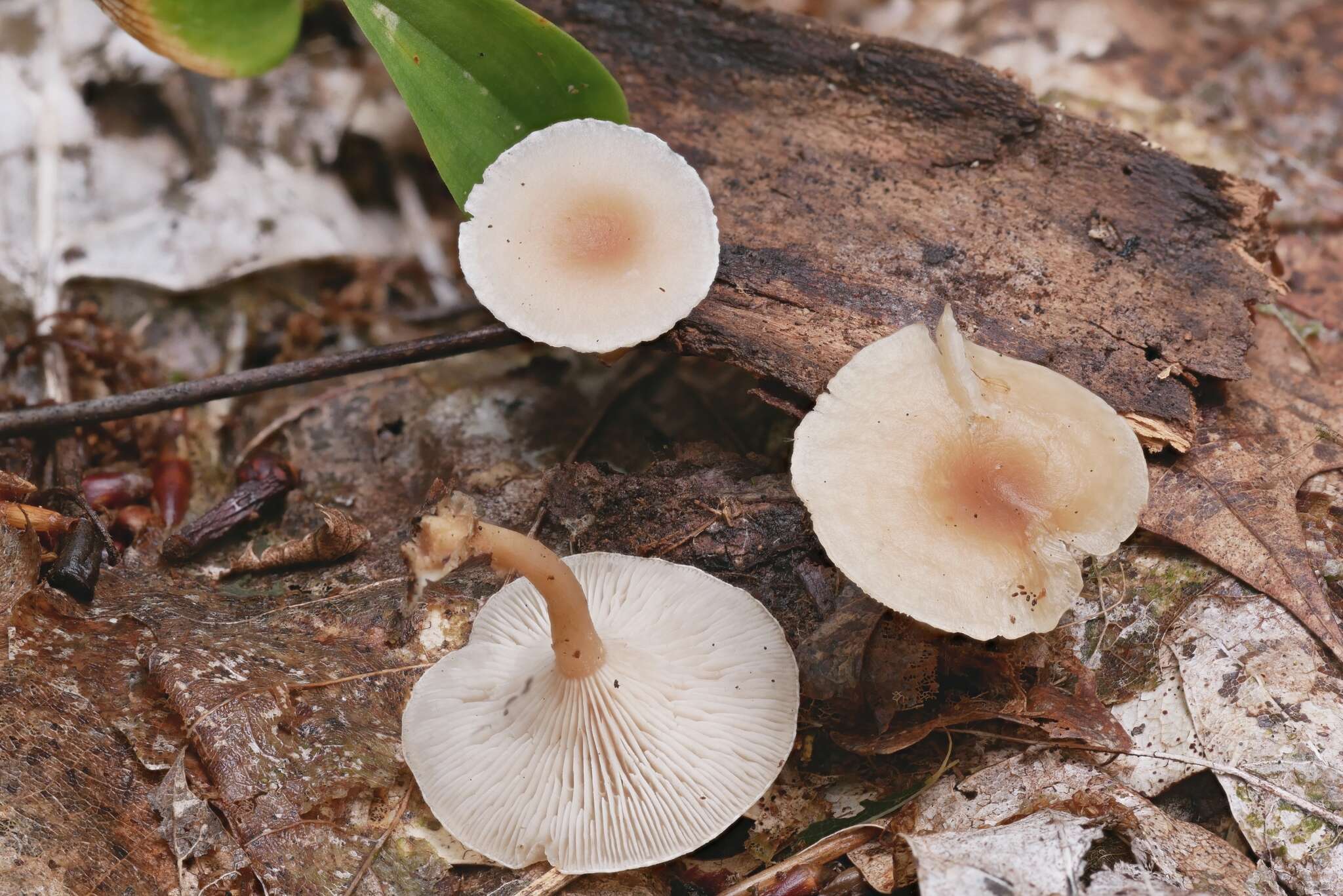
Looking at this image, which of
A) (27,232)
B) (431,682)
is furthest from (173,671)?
(27,232)

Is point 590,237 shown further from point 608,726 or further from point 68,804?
point 68,804

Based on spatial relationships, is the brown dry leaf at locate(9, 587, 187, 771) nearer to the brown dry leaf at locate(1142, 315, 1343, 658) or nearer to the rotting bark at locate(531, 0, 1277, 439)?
the rotting bark at locate(531, 0, 1277, 439)

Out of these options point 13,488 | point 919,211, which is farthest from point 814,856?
point 13,488

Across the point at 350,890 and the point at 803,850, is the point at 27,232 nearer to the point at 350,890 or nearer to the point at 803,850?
the point at 350,890

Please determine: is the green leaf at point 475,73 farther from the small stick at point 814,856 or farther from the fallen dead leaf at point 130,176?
the small stick at point 814,856

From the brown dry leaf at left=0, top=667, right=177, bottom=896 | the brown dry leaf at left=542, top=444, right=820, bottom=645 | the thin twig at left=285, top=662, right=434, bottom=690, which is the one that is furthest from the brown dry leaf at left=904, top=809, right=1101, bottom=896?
the brown dry leaf at left=0, top=667, right=177, bottom=896

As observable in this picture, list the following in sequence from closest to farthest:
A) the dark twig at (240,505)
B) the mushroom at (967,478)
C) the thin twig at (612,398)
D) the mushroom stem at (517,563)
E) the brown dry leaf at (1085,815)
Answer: the mushroom stem at (517,563), the brown dry leaf at (1085,815), the mushroom at (967,478), the dark twig at (240,505), the thin twig at (612,398)

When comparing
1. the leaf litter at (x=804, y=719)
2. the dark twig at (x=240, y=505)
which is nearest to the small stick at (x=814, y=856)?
the leaf litter at (x=804, y=719)
